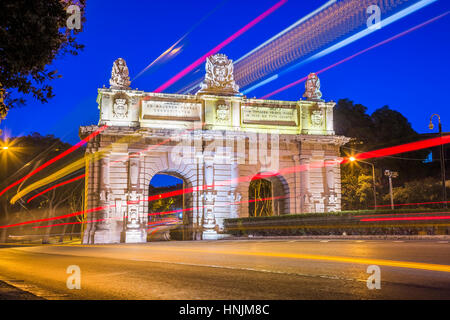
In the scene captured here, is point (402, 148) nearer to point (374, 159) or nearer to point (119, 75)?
point (374, 159)

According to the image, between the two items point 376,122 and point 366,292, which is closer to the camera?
point 366,292

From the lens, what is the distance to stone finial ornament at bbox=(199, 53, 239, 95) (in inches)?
1378

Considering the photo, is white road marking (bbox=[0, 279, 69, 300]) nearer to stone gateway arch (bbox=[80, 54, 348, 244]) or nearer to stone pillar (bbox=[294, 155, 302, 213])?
stone gateway arch (bbox=[80, 54, 348, 244])

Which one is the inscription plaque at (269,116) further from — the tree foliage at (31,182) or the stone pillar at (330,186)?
the tree foliage at (31,182)

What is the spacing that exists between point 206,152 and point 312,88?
405 inches

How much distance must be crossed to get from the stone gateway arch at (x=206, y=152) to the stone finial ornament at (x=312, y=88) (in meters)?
0.08

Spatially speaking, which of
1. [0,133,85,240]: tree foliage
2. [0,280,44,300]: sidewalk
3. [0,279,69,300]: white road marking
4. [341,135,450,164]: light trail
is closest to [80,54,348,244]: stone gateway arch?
[0,133,85,240]: tree foliage

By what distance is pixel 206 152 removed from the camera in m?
33.7

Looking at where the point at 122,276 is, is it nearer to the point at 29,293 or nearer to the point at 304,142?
the point at 29,293

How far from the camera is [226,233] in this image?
108 feet

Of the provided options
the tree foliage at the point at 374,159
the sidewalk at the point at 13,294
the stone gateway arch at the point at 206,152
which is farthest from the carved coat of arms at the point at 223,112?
the sidewalk at the point at 13,294

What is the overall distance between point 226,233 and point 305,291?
26.5 metres
